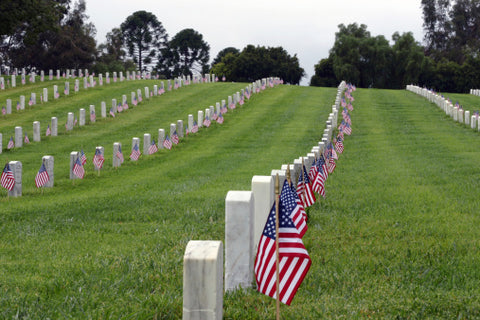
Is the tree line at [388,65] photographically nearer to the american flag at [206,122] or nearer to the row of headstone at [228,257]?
the american flag at [206,122]

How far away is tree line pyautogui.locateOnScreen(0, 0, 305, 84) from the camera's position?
162 ft

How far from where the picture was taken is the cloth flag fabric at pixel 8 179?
14195 mm

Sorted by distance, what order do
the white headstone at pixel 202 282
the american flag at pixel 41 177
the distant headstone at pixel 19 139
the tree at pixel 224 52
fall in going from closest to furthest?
1. the white headstone at pixel 202 282
2. the american flag at pixel 41 177
3. the distant headstone at pixel 19 139
4. the tree at pixel 224 52

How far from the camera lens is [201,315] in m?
4.61

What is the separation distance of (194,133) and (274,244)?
24.5 metres

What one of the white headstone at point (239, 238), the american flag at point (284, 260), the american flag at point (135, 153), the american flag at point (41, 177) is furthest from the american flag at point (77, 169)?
the american flag at point (284, 260)

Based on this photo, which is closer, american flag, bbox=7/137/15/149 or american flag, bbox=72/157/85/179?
american flag, bbox=72/157/85/179

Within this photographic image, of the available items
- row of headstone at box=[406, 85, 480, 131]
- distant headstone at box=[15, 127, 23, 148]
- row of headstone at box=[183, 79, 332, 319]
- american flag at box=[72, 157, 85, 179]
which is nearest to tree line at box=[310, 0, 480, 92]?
row of headstone at box=[406, 85, 480, 131]

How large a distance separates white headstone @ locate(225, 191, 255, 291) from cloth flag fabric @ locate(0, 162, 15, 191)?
30.9 ft

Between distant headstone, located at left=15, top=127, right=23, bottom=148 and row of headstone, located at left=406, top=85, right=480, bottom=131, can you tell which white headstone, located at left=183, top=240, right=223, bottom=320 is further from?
row of headstone, located at left=406, top=85, right=480, bottom=131

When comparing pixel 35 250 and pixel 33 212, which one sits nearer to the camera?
pixel 35 250

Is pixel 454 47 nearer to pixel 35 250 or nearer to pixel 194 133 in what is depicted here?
pixel 194 133

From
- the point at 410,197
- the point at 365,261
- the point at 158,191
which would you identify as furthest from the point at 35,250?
the point at 410,197

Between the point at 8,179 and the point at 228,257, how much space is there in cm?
962
